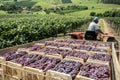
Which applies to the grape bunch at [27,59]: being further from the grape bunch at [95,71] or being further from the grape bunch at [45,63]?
the grape bunch at [95,71]

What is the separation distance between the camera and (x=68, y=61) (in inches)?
242

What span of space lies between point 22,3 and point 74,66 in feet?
509

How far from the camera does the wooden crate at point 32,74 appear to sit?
517 centimetres

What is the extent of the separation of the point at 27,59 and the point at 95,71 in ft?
7.14

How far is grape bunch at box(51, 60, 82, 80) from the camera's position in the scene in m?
5.45

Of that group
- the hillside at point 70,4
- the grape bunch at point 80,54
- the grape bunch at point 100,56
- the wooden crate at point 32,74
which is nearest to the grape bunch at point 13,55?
the wooden crate at point 32,74

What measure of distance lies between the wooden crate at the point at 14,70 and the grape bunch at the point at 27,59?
0.42 metres

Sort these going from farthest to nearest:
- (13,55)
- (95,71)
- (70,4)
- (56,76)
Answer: (70,4), (13,55), (95,71), (56,76)

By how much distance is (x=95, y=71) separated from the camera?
5449 mm

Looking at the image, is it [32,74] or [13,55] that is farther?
[13,55]

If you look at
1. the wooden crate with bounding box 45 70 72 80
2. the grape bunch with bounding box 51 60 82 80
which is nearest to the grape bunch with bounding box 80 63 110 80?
the grape bunch with bounding box 51 60 82 80

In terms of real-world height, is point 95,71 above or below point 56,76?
below

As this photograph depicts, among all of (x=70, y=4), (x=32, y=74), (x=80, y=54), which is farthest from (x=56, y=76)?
(x=70, y=4)

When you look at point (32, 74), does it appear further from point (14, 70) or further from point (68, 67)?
point (68, 67)
